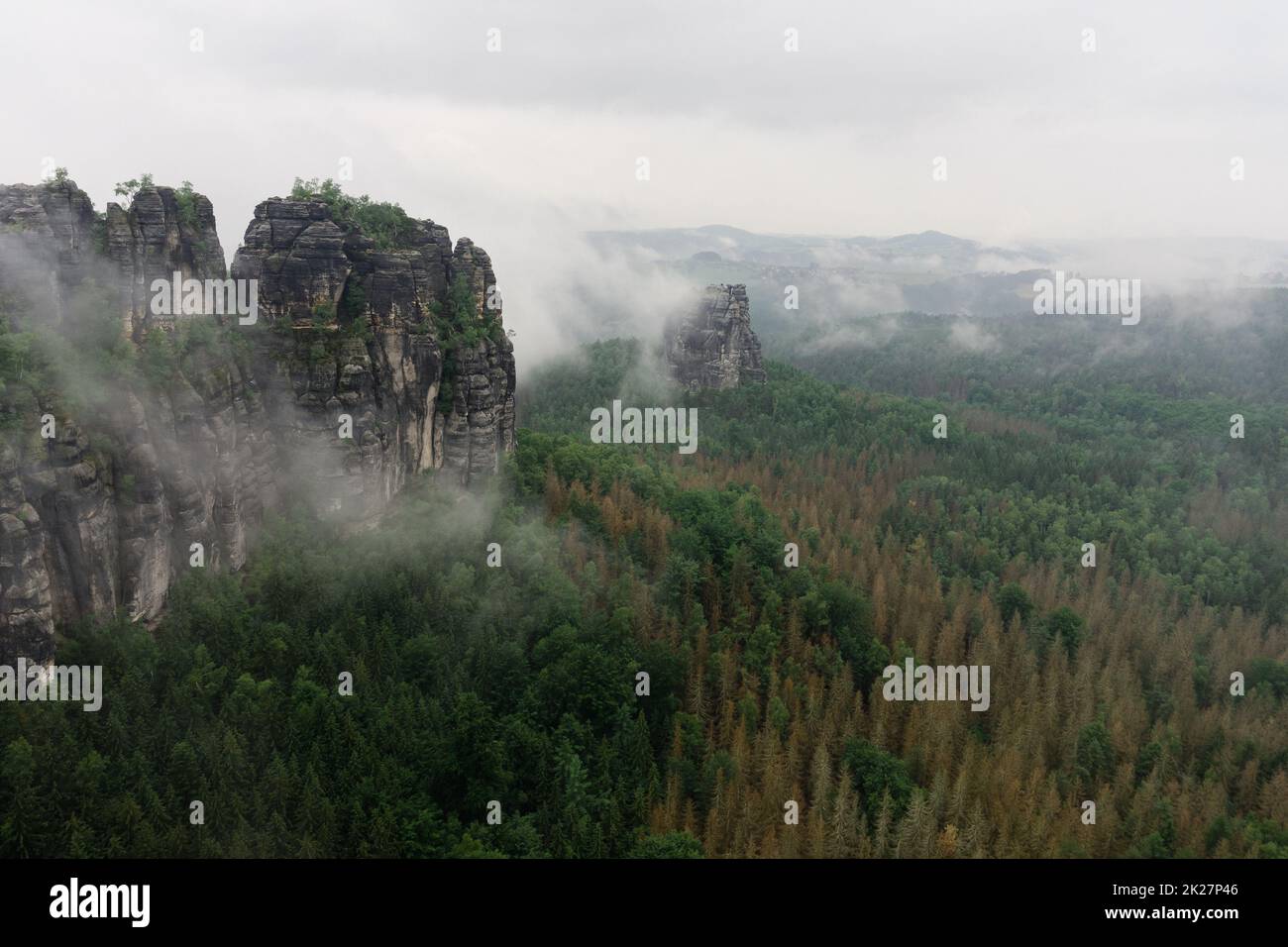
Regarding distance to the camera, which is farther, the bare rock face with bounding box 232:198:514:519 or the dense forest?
the bare rock face with bounding box 232:198:514:519

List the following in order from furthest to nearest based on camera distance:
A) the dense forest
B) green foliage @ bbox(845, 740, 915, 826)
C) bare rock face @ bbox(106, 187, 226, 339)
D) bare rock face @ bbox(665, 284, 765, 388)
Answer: bare rock face @ bbox(665, 284, 765, 388) → bare rock face @ bbox(106, 187, 226, 339) → green foliage @ bbox(845, 740, 915, 826) → the dense forest

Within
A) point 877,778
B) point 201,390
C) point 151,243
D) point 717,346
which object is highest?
point 717,346

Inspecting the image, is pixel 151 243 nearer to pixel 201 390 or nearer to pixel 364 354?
pixel 201 390

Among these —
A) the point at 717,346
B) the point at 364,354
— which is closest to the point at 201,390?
the point at 364,354

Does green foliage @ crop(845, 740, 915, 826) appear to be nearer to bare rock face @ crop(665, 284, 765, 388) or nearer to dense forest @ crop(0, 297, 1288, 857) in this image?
dense forest @ crop(0, 297, 1288, 857)

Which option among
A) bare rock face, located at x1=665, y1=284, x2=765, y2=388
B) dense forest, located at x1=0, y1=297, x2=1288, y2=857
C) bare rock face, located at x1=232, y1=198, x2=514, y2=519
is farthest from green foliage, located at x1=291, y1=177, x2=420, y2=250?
bare rock face, located at x1=665, y1=284, x2=765, y2=388
